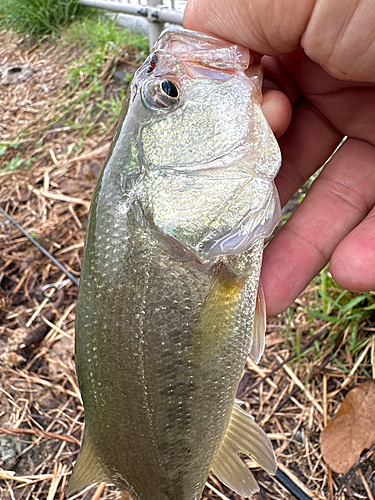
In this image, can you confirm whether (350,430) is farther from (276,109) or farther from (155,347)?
(276,109)

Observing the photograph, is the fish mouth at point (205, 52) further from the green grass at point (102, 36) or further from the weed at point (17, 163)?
the green grass at point (102, 36)

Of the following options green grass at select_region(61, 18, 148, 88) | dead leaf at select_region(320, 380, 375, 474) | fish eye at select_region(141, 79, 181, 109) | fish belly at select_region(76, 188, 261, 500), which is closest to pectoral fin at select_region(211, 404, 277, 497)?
fish belly at select_region(76, 188, 261, 500)

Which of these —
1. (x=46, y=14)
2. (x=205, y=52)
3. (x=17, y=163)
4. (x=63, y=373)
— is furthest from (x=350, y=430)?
(x=46, y=14)

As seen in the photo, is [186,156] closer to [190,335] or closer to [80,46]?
[190,335]

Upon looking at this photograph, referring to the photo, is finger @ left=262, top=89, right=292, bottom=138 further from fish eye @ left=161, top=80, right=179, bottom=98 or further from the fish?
fish eye @ left=161, top=80, right=179, bottom=98

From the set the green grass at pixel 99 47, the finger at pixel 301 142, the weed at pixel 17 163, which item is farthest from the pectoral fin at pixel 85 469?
the green grass at pixel 99 47

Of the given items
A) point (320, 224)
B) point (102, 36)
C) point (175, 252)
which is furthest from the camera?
point (102, 36)
